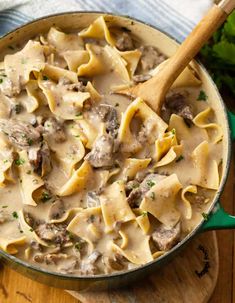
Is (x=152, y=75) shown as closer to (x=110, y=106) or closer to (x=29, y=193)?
(x=110, y=106)

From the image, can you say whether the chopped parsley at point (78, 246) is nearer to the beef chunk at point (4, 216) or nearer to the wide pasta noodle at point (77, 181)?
the wide pasta noodle at point (77, 181)

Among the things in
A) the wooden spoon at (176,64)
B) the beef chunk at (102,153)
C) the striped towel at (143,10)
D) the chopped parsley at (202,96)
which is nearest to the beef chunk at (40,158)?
the beef chunk at (102,153)

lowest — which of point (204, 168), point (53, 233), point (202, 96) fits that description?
point (53, 233)

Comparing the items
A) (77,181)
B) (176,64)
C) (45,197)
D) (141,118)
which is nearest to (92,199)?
(77,181)

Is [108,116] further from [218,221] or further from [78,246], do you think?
[218,221]

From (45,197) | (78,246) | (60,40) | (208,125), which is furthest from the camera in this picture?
(60,40)

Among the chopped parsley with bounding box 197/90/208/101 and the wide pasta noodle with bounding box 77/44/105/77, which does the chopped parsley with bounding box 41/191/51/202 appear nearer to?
the wide pasta noodle with bounding box 77/44/105/77
